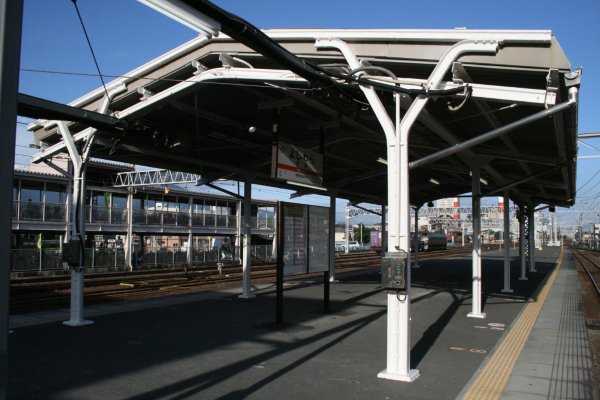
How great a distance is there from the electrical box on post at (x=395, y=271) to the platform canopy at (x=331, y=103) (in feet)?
4.65

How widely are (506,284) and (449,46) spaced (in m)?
11.6

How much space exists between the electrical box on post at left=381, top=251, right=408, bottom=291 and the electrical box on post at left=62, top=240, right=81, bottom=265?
6677 mm

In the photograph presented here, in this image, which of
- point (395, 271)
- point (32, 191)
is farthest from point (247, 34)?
point (32, 191)

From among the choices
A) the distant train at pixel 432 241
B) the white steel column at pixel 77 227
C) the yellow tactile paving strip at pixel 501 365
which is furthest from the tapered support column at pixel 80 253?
the distant train at pixel 432 241

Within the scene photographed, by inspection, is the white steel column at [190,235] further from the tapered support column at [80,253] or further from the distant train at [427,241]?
the distant train at [427,241]

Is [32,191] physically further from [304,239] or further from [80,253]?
[304,239]

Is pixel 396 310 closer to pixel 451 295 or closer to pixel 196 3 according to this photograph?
pixel 196 3

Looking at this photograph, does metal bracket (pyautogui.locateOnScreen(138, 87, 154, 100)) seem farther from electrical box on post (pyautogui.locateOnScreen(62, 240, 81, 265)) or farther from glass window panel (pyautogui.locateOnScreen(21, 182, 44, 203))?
glass window panel (pyautogui.locateOnScreen(21, 182, 44, 203))

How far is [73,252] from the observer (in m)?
10.4

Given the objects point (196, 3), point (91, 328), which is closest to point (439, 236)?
point (91, 328)

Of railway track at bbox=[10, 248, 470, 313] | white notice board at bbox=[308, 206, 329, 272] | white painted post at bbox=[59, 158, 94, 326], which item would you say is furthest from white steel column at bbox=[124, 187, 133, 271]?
white notice board at bbox=[308, 206, 329, 272]

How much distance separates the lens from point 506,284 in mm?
16750

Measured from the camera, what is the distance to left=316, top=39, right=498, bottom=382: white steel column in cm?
673

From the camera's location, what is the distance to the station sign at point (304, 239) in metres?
11.2
